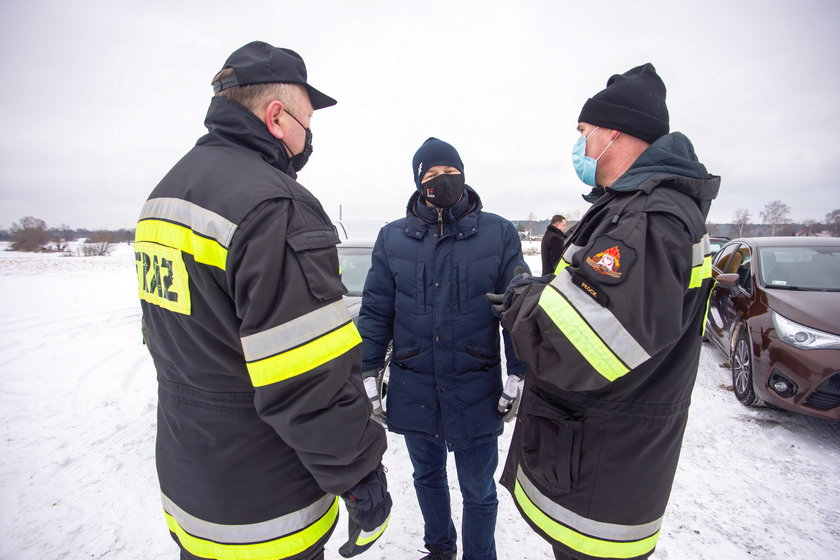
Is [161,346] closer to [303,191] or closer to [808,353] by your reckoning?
[303,191]

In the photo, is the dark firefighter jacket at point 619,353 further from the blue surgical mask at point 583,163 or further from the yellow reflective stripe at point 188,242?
the yellow reflective stripe at point 188,242

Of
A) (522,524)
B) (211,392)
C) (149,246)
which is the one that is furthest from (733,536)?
(149,246)

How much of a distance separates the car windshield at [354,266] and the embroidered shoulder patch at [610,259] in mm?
3599

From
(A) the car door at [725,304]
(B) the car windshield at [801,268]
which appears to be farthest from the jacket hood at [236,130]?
(A) the car door at [725,304]

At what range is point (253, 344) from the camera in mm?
1109

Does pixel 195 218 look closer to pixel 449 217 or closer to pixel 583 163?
pixel 449 217

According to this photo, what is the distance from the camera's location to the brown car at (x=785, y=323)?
322cm

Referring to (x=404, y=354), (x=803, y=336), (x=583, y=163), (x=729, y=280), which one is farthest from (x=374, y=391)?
(x=729, y=280)

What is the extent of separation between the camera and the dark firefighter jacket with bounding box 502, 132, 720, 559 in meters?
1.17

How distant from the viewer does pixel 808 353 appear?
3.25 meters

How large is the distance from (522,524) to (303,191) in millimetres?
2535

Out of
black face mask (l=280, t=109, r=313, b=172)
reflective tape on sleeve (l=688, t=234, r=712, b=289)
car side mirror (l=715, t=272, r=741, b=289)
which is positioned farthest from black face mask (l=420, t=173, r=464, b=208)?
car side mirror (l=715, t=272, r=741, b=289)

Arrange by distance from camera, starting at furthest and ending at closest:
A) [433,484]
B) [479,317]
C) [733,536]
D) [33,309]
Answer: [33,309]
[733,536]
[433,484]
[479,317]

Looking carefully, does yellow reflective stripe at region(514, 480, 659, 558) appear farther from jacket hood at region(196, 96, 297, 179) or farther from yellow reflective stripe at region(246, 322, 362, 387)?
jacket hood at region(196, 96, 297, 179)
